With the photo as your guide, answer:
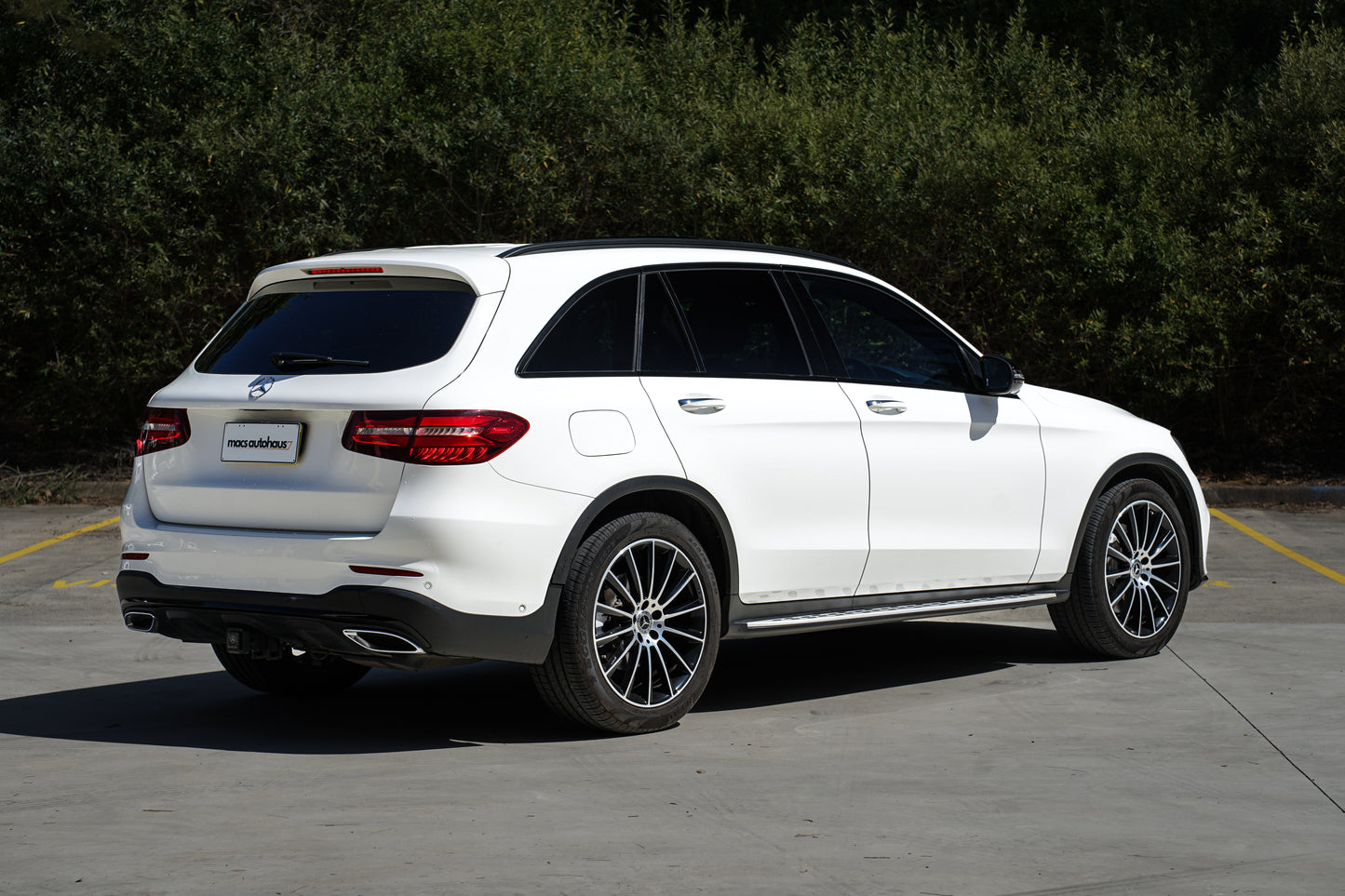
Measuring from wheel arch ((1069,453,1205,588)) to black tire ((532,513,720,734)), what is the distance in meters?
2.28

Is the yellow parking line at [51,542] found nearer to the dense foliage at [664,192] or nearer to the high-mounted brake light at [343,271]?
the dense foliage at [664,192]

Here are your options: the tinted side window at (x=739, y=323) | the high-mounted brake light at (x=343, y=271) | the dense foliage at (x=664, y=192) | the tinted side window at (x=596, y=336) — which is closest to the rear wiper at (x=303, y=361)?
the high-mounted brake light at (x=343, y=271)

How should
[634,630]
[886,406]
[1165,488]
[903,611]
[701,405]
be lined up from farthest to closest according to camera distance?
1. [1165,488]
2. [903,611]
3. [886,406]
4. [701,405]
5. [634,630]

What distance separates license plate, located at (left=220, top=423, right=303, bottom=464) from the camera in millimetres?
5695

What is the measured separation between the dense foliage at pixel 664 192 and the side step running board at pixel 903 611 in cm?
984

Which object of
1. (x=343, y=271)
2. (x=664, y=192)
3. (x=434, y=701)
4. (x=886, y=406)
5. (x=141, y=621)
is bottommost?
(x=434, y=701)

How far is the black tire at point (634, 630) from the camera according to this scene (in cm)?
577

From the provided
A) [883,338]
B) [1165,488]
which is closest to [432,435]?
[883,338]

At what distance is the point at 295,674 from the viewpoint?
6992 mm

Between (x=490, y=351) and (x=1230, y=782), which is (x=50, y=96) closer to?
(x=490, y=351)

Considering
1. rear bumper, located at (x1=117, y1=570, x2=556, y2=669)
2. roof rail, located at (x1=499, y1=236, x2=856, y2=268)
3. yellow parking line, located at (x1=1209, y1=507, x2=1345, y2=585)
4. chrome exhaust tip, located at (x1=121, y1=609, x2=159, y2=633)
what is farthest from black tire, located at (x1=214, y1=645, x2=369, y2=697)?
yellow parking line, located at (x1=1209, y1=507, x2=1345, y2=585)

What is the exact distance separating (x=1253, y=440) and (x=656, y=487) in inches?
530

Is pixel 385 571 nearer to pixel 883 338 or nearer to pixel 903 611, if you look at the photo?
pixel 903 611

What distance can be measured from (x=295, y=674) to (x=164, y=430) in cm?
141
